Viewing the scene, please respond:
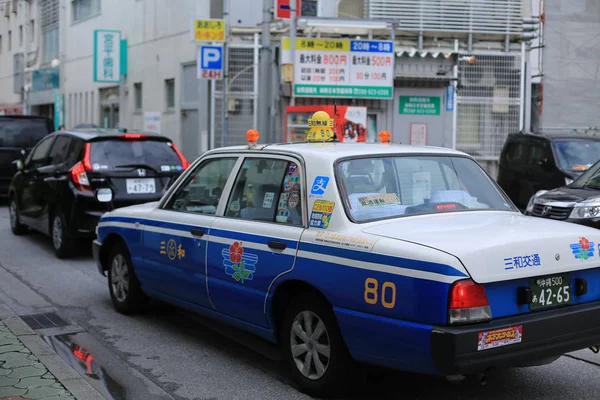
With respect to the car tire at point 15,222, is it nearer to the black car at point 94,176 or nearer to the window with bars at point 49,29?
the black car at point 94,176

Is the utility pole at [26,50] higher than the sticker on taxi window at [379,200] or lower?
higher

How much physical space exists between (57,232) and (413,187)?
657 cm

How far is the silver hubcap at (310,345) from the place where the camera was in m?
4.97

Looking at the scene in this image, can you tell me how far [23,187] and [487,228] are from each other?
8906 millimetres

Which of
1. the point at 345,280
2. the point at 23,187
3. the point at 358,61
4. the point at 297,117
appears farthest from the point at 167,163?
the point at 358,61

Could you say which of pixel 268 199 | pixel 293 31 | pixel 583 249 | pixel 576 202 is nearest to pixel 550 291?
pixel 583 249

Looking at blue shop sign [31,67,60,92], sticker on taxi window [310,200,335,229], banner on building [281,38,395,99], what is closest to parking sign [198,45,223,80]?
banner on building [281,38,395,99]

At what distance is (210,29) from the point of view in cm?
1747

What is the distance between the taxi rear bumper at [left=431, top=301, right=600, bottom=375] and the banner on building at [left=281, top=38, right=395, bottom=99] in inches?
600

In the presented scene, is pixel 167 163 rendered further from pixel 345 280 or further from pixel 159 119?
pixel 159 119

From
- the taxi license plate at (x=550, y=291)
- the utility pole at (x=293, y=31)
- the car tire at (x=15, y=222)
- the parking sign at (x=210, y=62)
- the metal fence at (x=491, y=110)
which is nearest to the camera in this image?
the taxi license plate at (x=550, y=291)

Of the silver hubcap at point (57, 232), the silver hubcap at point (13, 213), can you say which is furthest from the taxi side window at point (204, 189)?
the silver hubcap at point (13, 213)

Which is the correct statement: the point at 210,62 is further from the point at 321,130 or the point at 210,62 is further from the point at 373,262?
the point at 373,262

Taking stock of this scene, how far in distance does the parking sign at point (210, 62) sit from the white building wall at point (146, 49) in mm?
6411
